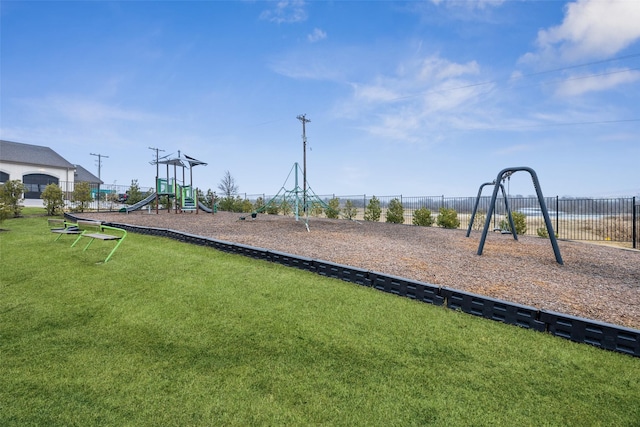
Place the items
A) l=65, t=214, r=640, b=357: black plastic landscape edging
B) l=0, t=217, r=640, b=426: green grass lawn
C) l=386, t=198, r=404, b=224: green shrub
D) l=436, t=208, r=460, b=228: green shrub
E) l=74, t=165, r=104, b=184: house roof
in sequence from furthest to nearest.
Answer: l=74, t=165, r=104, b=184: house roof < l=386, t=198, r=404, b=224: green shrub < l=436, t=208, r=460, b=228: green shrub < l=65, t=214, r=640, b=357: black plastic landscape edging < l=0, t=217, r=640, b=426: green grass lawn

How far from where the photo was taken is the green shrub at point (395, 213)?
17.8 m

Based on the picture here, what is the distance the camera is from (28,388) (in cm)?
242

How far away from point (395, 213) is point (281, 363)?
52.1 feet

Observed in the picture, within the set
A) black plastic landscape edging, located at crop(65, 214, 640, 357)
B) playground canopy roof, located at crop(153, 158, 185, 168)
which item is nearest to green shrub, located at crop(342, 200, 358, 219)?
playground canopy roof, located at crop(153, 158, 185, 168)

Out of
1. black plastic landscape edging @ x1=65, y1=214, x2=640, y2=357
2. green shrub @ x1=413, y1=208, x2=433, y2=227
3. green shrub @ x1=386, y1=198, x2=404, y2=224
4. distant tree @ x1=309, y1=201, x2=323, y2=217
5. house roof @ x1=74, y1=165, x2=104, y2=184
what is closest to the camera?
black plastic landscape edging @ x1=65, y1=214, x2=640, y2=357

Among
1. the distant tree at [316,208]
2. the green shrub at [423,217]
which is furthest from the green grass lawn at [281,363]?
the green shrub at [423,217]

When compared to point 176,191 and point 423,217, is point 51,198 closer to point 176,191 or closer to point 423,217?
point 176,191

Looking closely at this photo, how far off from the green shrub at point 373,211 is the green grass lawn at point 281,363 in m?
14.4

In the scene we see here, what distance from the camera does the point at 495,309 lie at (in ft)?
12.3

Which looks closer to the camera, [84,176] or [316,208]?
[316,208]

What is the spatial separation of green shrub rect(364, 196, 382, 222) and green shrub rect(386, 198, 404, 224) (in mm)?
768

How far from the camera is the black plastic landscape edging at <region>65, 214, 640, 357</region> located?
10.1ft

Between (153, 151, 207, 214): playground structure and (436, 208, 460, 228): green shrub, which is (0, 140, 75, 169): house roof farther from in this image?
(436, 208, 460, 228): green shrub

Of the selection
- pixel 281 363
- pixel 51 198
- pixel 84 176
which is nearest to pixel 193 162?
pixel 51 198
